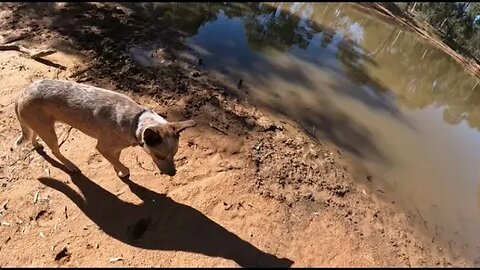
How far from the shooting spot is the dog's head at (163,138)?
488 cm

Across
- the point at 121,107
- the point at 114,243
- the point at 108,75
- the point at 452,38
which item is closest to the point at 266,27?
the point at 108,75

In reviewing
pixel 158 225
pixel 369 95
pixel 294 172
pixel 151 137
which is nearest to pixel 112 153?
pixel 151 137

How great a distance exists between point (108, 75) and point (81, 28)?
119 inches

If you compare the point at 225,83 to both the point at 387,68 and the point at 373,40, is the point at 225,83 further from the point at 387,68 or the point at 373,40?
the point at 373,40

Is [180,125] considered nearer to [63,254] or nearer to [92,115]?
[92,115]

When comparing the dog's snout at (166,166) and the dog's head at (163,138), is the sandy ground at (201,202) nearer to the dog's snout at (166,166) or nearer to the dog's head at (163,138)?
the dog's snout at (166,166)

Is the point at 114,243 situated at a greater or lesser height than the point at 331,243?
lesser

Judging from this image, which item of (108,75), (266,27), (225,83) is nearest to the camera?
(108,75)

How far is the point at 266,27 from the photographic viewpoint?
51.8 ft

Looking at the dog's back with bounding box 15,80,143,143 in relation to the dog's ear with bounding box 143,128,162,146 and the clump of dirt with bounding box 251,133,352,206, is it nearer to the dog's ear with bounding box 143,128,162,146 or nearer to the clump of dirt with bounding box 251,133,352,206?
the dog's ear with bounding box 143,128,162,146

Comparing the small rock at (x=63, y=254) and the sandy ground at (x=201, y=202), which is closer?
the small rock at (x=63, y=254)

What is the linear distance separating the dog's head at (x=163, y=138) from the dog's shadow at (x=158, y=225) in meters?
1.05

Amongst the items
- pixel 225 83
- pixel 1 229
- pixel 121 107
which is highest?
pixel 121 107

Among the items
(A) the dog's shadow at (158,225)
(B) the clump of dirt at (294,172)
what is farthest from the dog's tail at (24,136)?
(B) the clump of dirt at (294,172)
